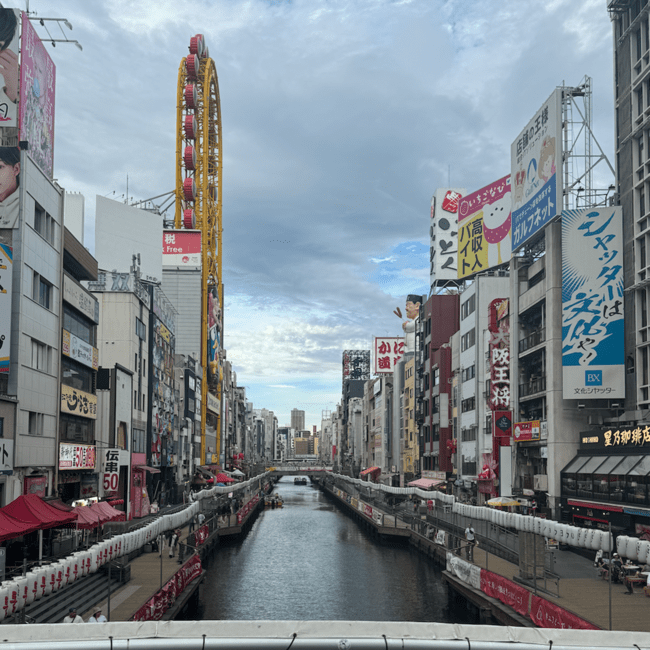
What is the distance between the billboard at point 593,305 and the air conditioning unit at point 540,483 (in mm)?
7837

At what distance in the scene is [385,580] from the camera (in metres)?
50.4

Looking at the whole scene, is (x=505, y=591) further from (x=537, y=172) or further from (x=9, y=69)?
(x=537, y=172)

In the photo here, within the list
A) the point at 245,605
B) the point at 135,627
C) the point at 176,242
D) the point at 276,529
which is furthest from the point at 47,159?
the point at 176,242

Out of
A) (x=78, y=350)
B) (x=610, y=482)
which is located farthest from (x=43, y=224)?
(x=610, y=482)

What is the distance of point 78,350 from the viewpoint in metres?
50.7

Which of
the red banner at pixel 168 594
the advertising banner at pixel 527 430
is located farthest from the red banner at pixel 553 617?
the advertising banner at pixel 527 430

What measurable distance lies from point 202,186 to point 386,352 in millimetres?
51130

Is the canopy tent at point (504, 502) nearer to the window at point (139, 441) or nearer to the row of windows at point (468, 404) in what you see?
the row of windows at point (468, 404)

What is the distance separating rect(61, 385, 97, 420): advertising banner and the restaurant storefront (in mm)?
33561

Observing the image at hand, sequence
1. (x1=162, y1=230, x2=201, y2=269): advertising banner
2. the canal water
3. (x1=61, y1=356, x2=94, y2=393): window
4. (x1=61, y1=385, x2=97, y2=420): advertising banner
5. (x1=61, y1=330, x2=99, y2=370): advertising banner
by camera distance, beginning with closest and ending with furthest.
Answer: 1. the canal water
2. (x1=61, y1=385, x2=97, y2=420): advertising banner
3. (x1=61, y1=330, x2=99, y2=370): advertising banner
4. (x1=61, y1=356, x2=94, y2=393): window
5. (x1=162, y1=230, x2=201, y2=269): advertising banner

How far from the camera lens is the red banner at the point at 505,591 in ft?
99.0

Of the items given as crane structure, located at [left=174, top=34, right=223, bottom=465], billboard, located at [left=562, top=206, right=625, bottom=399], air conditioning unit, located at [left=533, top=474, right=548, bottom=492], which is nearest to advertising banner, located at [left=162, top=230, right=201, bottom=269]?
crane structure, located at [left=174, top=34, right=223, bottom=465]

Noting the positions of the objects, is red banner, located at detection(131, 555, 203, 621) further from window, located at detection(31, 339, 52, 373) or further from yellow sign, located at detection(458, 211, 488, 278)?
yellow sign, located at detection(458, 211, 488, 278)

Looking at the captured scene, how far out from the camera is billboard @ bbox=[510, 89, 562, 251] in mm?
57688
